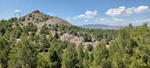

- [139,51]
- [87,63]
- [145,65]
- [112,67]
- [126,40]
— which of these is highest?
[126,40]

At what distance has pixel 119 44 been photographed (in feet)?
74.4

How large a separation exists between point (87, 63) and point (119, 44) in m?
9.23

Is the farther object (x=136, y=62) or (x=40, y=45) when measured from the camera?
(x=40, y=45)

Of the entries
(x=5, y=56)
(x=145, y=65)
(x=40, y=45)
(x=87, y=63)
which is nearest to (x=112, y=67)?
(x=145, y=65)

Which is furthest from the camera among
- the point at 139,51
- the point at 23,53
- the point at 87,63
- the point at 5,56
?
the point at 87,63

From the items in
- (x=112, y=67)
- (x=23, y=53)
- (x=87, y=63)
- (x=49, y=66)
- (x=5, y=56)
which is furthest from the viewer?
(x=87, y=63)

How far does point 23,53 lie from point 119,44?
2033 cm

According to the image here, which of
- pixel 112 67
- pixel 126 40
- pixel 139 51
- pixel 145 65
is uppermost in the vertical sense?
pixel 126 40

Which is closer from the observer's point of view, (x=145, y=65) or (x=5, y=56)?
(x=145, y=65)

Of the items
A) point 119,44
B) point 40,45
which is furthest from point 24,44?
point 40,45

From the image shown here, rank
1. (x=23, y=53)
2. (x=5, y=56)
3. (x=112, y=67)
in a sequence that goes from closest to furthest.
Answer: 1. (x=112, y=67)
2. (x=23, y=53)
3. (x=5, y=56)

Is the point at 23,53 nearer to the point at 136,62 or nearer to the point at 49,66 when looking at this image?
the point at 49,66

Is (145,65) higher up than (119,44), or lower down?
lower down

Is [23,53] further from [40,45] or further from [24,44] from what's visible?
[40,45]
